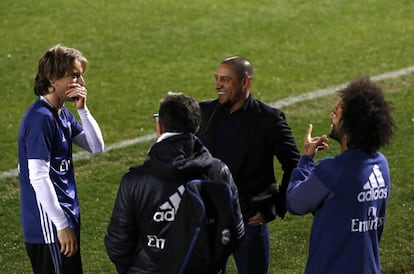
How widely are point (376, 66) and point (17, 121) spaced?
14.6 ft

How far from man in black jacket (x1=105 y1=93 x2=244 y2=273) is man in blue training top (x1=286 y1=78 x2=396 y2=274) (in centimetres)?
41

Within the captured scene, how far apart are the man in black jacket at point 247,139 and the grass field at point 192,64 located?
1342mm

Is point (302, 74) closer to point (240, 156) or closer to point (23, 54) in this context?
point (23, 54)

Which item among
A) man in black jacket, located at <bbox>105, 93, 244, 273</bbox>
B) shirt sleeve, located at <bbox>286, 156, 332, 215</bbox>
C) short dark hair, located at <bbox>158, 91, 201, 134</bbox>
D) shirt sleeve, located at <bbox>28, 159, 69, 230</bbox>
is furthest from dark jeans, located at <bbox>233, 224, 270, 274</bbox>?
short dark hair, located at <bbox>158, 91, 201, 134</bbox>

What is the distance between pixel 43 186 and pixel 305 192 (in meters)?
1.38

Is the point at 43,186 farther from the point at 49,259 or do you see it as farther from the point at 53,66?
the point at 53,66

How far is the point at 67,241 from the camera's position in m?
5.15

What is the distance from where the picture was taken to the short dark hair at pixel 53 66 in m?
5.20

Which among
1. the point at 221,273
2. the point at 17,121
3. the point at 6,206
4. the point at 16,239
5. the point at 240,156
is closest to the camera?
the point at 221,273

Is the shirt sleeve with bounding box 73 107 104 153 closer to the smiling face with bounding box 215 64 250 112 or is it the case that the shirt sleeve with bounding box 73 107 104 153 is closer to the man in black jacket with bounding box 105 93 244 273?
the smiling face with bounding box 215 64 250 112

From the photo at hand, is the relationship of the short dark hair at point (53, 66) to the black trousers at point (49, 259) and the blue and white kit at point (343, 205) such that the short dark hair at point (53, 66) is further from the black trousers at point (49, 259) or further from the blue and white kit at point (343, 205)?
the blue and white kit at point (343, 205)

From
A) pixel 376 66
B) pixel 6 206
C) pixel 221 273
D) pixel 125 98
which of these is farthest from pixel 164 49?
pixel 221 273

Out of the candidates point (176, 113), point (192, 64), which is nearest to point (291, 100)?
point (192, 64)

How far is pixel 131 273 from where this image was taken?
15.3ft
